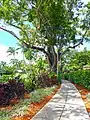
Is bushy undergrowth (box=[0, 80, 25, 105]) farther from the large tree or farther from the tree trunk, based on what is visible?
the tree trunk

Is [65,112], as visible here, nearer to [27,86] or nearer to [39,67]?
[27,86]

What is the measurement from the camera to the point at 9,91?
13.2 metres

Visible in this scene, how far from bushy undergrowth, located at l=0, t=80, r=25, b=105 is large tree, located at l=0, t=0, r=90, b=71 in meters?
11.4

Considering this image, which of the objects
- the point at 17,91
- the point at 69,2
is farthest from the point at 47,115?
the point at 69,2

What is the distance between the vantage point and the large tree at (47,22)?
25.4 m

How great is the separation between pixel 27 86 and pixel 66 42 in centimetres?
1660

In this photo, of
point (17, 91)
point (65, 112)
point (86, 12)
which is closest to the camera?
point (65, 112)

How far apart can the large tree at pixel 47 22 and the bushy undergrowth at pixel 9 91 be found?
11366 millimetres

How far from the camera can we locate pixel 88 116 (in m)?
9.32

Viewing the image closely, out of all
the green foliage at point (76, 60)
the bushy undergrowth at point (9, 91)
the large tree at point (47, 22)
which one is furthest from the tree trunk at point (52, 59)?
the green foliage at point (76, 60)

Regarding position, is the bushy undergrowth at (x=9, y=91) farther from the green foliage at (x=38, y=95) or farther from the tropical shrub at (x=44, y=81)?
the tropical shrub at (x=44, y=81)

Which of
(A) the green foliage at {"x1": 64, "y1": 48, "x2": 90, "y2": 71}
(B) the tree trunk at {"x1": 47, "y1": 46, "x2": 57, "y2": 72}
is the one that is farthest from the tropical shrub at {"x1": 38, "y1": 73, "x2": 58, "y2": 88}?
(A) the green foliage at {"x1": 64, "y1": 48, "x2": 90, "y2": 71}

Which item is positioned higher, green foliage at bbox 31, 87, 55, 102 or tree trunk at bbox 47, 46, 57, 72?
tree trunk at bbox 47, 46, 57, 72

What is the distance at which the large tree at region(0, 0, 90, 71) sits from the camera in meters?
25.4
